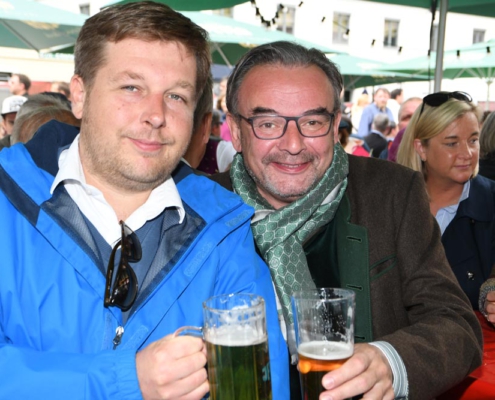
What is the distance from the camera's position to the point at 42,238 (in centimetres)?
157

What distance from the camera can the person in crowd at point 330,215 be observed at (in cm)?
207

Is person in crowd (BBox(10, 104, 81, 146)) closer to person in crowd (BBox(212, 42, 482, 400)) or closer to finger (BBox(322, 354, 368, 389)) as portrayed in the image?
person in crowd (BBox(212, 42, 482, 400))

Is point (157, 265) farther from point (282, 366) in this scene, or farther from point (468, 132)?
point (468, 132)

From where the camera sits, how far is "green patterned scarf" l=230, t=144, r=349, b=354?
6.90 ft

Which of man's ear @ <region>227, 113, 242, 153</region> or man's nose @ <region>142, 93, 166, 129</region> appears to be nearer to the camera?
man's nose @ <region>142, 93, 166, 129</region>

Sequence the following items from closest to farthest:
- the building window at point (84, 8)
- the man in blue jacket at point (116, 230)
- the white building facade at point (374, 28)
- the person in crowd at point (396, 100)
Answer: the man in blue jacket at point (116, 230) < the person in crowd at point (396, 100) < the building window at point (84, 8) < the white building facade at point (374, 28)

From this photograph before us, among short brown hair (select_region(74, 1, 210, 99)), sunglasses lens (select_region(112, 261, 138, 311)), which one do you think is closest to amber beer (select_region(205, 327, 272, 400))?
sunglasses lens (select_region(112, 261, 138, 311))

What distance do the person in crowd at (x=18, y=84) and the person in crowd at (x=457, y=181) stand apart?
21.2ft

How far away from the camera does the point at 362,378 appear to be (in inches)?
57.8

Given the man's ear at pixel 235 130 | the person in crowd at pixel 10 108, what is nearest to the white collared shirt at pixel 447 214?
the man's ear at pixel 235 130

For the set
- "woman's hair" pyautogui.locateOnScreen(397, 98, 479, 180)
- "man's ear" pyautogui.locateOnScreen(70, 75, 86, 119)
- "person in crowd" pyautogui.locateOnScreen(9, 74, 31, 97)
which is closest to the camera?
"man's ear" pyautogui.locateOnScreen(70, 75, 86, 119)

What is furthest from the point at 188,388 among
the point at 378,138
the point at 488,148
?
the point at 378,138

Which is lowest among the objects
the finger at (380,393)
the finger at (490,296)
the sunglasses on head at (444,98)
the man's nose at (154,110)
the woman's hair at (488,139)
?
the finger at (490,296)

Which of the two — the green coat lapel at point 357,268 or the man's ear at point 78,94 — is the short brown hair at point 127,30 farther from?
the green coat lapel at point 357,268
